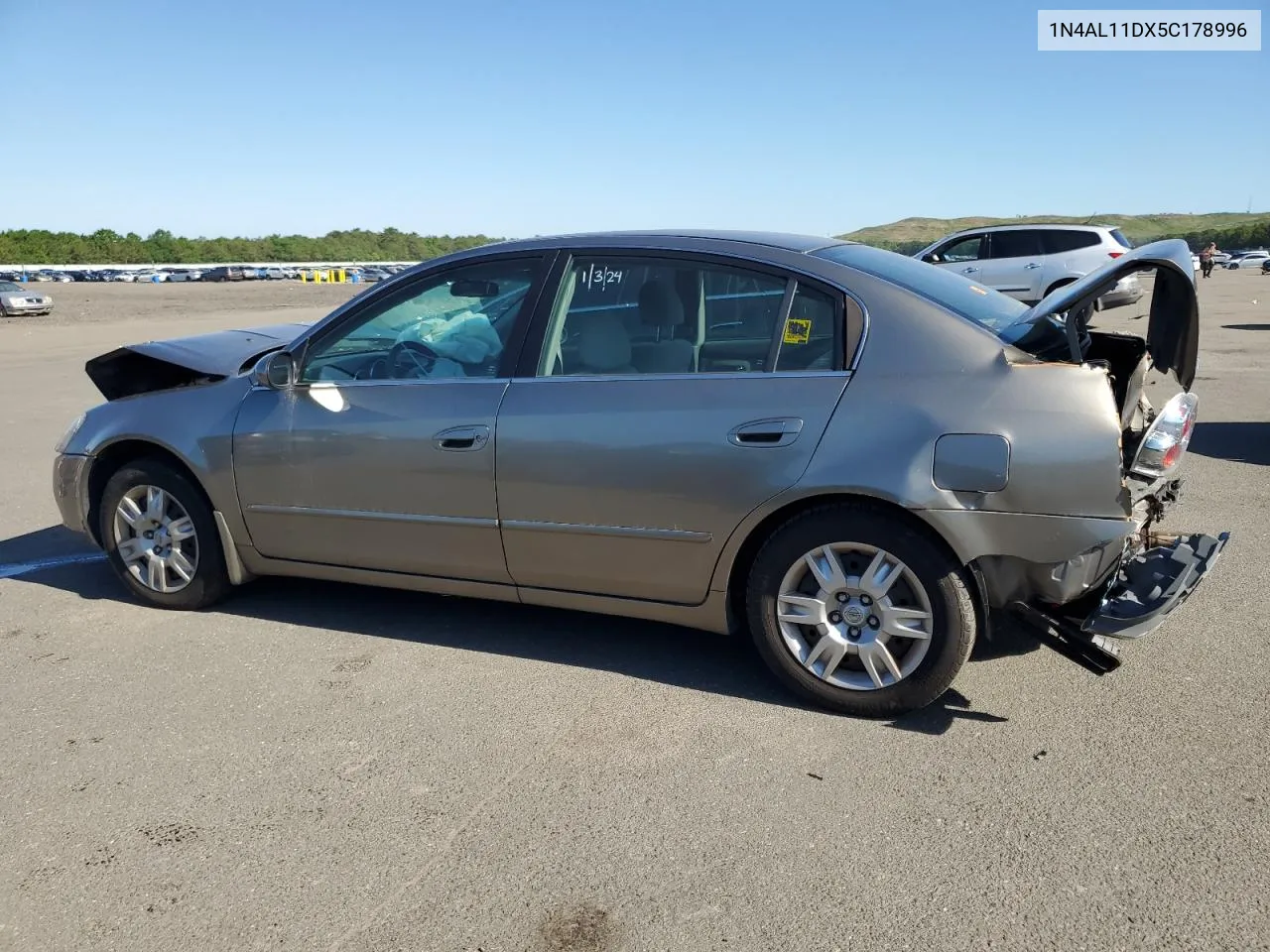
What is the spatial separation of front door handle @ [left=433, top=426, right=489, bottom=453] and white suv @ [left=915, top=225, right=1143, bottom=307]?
14652 millimetres

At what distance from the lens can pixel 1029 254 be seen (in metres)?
17.2

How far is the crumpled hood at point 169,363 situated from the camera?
15.4ft

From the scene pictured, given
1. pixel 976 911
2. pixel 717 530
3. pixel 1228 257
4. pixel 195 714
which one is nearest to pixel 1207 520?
pixel 717 530

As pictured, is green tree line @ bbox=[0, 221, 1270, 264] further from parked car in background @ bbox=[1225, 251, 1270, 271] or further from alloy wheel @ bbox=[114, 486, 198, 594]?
alloy wheel @ bbox=[114, 486, 198, 594]

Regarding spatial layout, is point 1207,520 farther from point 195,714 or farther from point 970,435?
point 195,714

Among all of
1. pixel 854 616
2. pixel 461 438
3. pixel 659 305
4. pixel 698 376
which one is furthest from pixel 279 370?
pixel 854 616

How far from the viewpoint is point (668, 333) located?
379 cm

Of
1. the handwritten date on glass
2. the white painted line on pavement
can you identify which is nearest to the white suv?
the handwritten date on glass

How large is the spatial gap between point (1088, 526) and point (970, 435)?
47 centimetres

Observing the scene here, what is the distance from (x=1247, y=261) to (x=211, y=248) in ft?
381

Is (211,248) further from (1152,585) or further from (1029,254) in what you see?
(1152,585)

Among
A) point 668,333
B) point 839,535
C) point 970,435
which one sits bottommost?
point 839,535

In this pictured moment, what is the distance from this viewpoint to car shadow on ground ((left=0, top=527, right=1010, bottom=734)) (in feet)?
12.5

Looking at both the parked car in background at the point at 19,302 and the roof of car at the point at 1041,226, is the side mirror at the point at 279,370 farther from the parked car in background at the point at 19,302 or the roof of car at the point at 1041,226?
the parked car in background at the point at 19,302
